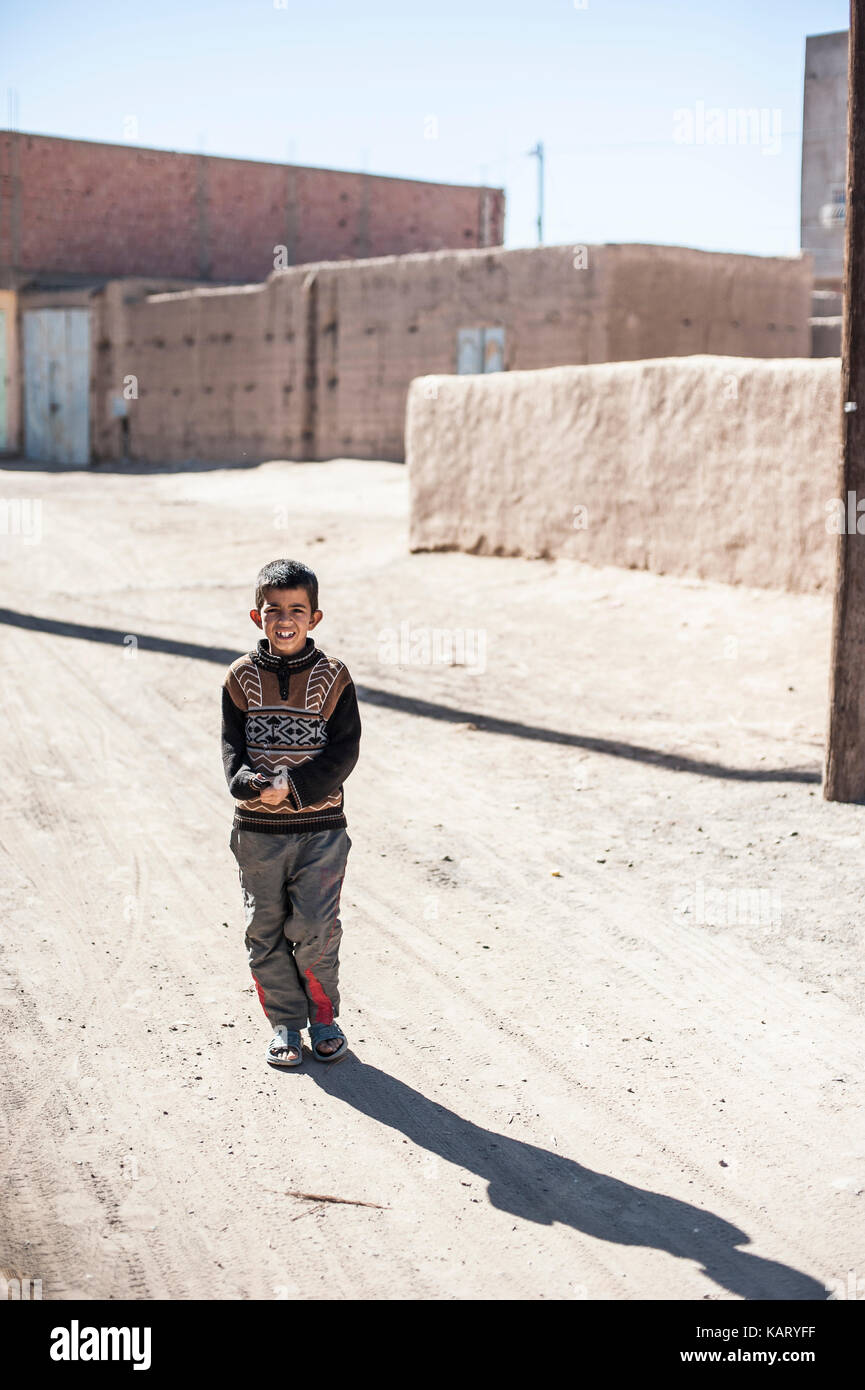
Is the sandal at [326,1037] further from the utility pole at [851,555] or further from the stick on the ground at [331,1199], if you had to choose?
the utility pole at [851,555]

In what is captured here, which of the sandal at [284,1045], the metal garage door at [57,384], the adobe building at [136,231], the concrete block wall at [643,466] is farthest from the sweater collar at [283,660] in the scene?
the metal garage door at [57,384]

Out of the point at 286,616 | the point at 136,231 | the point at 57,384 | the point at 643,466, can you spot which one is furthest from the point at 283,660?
the point at 136,231

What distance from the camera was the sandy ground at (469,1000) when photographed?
283cm

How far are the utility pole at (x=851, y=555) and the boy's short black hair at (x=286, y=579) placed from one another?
3.29m

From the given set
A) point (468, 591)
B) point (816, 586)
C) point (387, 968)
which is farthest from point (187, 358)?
point (387, 968)

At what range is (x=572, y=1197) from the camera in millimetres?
3000

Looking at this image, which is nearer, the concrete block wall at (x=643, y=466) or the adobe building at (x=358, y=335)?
the concrete block wall at (x=643, y=466)

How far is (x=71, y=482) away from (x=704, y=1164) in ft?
64.3

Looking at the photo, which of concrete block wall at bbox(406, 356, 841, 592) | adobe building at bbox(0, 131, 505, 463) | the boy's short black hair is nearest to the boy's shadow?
the boy's short black hair

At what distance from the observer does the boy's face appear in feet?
11.2

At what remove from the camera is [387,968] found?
4207 millimetres

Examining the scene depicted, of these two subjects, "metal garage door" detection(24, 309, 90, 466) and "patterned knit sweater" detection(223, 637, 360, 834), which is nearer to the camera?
"patterned knit sweater" detection(223, 637, 360, 834)

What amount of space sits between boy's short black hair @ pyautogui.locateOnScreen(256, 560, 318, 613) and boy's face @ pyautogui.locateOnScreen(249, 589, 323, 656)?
0.4 inches

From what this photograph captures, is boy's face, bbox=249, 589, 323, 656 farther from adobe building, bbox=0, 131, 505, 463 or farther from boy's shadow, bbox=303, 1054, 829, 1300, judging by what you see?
adobe building, bbox=0, 131, 505, 463
